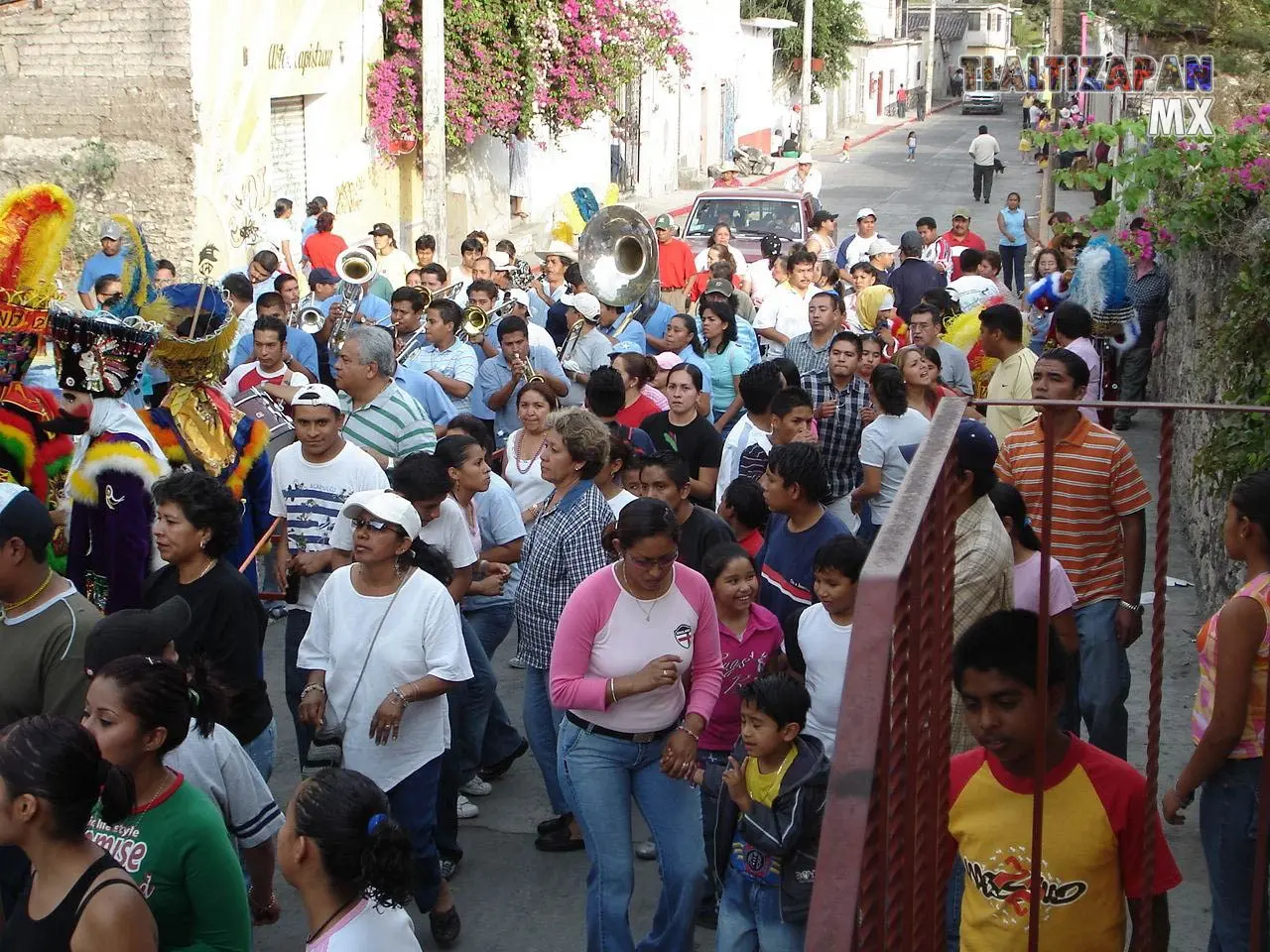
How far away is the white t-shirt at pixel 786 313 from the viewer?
1280 centimetres

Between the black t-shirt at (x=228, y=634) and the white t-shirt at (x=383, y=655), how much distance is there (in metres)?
0.20

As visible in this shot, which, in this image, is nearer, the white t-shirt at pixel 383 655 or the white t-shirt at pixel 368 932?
the white t-shirt at pixel 368 932

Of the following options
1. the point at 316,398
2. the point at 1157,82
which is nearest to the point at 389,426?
the point at 316,398

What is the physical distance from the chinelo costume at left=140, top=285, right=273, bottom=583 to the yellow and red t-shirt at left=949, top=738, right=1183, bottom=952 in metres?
4.42

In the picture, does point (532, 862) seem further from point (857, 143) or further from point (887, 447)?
point (857, 143)

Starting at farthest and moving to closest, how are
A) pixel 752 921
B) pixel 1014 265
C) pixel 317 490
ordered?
pixel 1014 265
pixel 317 490
pixel 752 921

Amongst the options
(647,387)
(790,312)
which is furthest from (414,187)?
(647,387)

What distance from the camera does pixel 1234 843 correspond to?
14.0 ft

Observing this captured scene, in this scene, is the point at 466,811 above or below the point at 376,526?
below

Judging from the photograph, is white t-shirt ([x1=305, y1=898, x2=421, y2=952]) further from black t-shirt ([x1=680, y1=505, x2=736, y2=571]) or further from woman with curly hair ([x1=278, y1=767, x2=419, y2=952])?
black t-shirt ([x1=680, y1=505, x2=736, y2=571])

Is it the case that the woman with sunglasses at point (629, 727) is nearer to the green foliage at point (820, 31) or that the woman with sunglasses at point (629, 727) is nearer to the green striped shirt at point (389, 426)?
the green striped shirt at point (389, 426)

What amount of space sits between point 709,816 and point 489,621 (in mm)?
1697

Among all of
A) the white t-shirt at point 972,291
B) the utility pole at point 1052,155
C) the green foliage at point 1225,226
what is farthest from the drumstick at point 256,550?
the utility pole at point 1052,155

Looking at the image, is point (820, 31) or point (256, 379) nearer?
point (256, 379)
